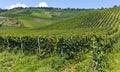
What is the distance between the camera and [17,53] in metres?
36.1

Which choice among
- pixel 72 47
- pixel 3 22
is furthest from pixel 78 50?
pixel 3 22

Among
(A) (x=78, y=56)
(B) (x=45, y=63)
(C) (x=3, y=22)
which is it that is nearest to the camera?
(B) (x=45, y=63)

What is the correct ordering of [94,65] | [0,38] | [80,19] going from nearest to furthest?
[94,65], [0,38], [80,19]

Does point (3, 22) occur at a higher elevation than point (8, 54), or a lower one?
lower

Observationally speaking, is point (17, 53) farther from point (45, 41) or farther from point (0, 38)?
point (0, 38)

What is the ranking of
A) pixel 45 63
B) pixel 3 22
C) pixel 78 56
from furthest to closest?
pixel 3 22 < pixel 78 56 < pixel 45 63

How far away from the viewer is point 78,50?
3148cm

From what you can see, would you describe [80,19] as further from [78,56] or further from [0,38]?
[78,56]

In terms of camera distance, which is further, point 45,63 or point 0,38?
point 0,38

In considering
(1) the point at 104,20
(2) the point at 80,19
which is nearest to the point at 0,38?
(1) the point at 104,20

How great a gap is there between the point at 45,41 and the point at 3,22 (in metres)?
120

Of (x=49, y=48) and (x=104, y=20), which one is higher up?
(x=49, y=48)

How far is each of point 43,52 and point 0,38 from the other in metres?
11.8

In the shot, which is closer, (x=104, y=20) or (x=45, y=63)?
(x=45, y=63)
